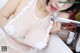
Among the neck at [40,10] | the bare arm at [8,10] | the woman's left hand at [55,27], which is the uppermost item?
the bare arm at [8,10]

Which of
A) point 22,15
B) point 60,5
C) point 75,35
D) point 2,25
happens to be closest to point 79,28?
point 75,35

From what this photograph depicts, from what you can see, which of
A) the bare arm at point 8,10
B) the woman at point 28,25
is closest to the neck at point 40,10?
Answer: the woman at point 28,25

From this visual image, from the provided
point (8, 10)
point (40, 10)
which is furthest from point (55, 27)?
point (8, 10)

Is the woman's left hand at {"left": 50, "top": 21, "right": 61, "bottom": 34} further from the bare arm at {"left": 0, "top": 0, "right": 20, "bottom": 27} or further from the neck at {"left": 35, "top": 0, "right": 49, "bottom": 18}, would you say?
the bare arm at {"left": 0, "top": 0, "right": 20, "bottom": 27}

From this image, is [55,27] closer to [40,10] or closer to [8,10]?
[40,10]

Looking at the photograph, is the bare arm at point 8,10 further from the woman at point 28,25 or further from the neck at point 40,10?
the neck at point 40,10

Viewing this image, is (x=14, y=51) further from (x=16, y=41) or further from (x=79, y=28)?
(x=79, y=28)

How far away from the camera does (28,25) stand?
1.05 m

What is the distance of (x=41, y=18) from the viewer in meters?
1.06

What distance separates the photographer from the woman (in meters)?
1.03

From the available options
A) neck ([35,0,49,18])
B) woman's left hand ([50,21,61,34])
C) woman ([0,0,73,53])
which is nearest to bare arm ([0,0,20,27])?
woman ([0,0,73,53])

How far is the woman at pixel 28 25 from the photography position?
103 cm

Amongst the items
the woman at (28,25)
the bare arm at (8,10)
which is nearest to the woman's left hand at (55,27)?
the woman at (28,25)

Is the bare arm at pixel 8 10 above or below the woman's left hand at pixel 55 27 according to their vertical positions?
above
